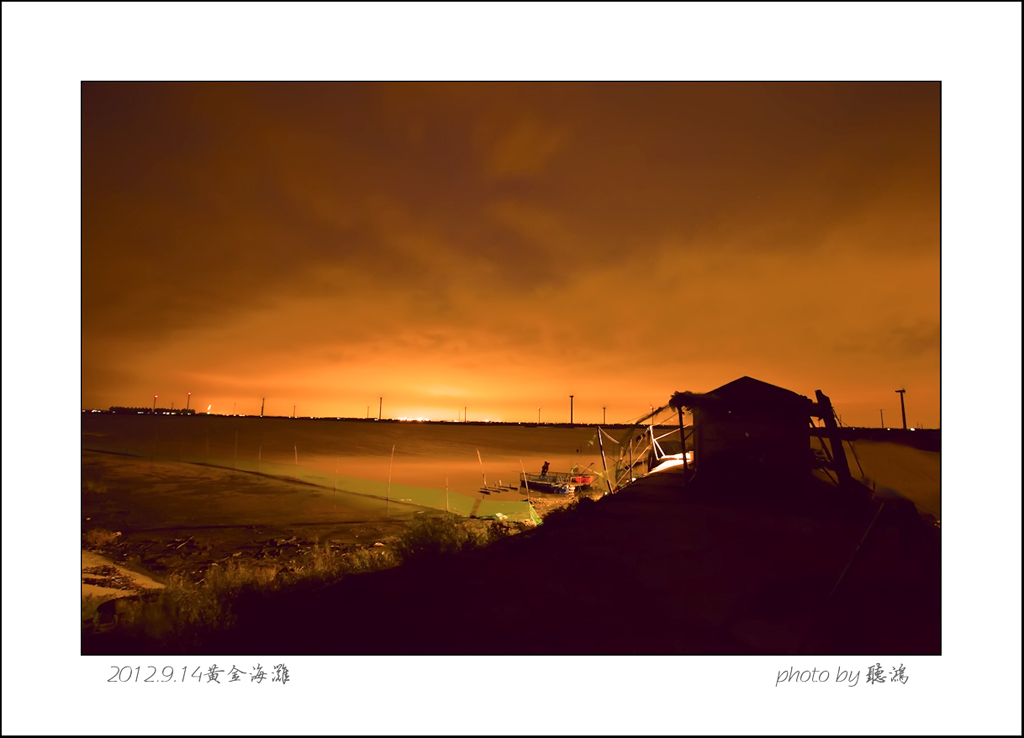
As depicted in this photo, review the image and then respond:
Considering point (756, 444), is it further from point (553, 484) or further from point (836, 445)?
point (553, 484)

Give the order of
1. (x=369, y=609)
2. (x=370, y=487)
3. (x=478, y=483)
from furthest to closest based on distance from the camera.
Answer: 1. (x=478, y=483)
2. (x=370, y=487)
3. (x=369, y=609)

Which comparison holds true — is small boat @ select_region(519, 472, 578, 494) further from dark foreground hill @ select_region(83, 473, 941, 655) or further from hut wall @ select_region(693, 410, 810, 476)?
dark foreground hill @ select_region(83, 473, 941, 655)

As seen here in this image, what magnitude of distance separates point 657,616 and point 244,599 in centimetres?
603

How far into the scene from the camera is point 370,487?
31.4 m

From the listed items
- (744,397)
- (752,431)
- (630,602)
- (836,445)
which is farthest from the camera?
(744,397)

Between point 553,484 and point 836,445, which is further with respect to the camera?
point 553,484

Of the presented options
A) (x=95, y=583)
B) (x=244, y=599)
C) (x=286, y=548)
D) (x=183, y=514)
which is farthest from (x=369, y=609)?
(x=183, y=514)

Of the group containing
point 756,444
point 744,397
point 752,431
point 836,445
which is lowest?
point 756,444

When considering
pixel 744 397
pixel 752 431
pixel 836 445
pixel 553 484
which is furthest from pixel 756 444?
pixel 553 484

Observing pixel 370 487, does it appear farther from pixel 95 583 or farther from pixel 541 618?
pixel 541 618

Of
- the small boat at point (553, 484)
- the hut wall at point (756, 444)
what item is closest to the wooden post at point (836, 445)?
the hut wall at point (756, 444)

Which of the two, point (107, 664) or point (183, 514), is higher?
point (107, 664)

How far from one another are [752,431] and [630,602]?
10.8 m

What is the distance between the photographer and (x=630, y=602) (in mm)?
4863
